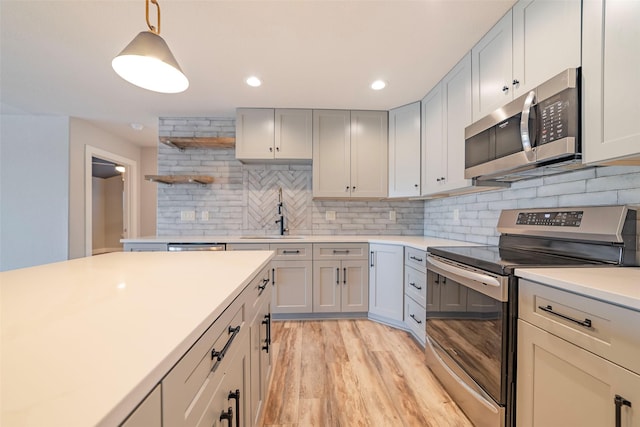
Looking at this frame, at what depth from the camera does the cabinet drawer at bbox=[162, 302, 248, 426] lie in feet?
1.67

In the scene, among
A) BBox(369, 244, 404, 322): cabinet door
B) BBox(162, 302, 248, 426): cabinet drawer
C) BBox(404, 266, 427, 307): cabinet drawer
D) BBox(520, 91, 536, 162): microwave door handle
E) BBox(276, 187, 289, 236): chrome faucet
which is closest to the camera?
BBox(162, 302, 248, 426): cabinet drawer

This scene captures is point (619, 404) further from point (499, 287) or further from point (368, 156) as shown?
point (368, 156)

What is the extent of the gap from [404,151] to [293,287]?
188 centimetres

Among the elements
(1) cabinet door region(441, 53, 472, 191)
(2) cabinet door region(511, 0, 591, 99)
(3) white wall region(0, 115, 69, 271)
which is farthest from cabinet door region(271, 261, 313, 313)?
(3) white wall region(0, 115, 69, 271)

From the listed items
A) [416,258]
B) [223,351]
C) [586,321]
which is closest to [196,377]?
[223,351]

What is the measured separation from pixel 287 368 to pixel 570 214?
1989mm

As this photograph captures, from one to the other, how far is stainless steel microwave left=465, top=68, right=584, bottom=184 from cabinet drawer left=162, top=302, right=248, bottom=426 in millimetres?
1572

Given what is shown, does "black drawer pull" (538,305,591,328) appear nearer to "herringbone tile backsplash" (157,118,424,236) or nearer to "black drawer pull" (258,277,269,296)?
"black drawer pull" (258,277,269,296)

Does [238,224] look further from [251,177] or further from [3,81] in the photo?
[3,81]

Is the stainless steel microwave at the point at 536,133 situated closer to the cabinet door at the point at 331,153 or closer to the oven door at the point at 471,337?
the oven door at the point at 471,337

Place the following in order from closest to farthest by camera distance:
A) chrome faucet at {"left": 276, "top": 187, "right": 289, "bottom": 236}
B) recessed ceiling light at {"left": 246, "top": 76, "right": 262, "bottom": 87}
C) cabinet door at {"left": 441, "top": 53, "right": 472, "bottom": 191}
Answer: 1. cabinet door at {"left": 441, "top": 53, "right": 472, "bottom": 191}
2. recessed ceiling light at {"left": 246, "top": 76, "right": 262, "bottom": 87}
3. chrome faucet at {"left": 276, "top": 187, "right": 289, "bottom": 236}

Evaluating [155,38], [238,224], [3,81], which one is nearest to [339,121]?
[238,224]

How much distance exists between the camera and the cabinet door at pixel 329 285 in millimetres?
2812

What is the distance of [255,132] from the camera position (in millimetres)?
3000
